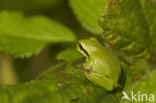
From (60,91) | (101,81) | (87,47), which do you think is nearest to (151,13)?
(87,47)

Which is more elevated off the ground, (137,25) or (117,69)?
→ (137,25)

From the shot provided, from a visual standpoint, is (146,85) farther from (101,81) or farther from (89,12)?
(89,12)

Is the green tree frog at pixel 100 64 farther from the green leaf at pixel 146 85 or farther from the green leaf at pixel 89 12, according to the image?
the green leaf at pixel 89 12

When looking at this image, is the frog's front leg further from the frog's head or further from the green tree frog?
the frog's head

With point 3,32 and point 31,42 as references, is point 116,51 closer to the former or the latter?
point 31,42

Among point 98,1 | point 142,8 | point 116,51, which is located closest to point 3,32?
point 98,1

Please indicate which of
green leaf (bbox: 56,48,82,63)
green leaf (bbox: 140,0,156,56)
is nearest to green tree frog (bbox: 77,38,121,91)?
green leaf (bbox: 56,48,82,63)

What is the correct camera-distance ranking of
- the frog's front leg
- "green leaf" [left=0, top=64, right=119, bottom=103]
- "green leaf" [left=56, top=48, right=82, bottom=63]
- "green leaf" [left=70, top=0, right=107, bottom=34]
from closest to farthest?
"green leaf" [left=0, top=64, right=119, bottom=103], the frog's front leg, "green leaf" [left=56, top=48, right=82, bottom=63], "green leaf" [left=70, top=0, right=107, bottom=34]
